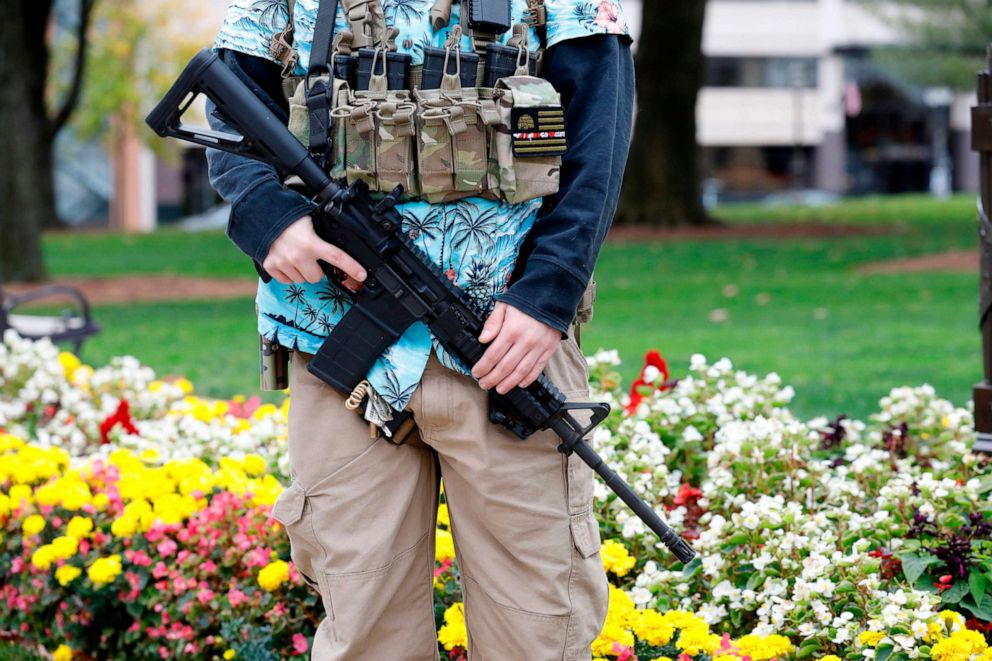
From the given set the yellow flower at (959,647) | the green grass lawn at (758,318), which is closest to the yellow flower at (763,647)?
the yellow flower at (959,647)

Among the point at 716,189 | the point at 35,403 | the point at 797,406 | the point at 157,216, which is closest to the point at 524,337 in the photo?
the point at 35,403

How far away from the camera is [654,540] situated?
150 inches

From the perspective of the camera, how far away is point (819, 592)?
10.8ft

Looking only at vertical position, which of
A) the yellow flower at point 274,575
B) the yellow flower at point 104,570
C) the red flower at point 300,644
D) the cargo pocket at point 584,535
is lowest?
the red flower at point 300,644

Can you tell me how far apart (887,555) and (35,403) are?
13.4 feet

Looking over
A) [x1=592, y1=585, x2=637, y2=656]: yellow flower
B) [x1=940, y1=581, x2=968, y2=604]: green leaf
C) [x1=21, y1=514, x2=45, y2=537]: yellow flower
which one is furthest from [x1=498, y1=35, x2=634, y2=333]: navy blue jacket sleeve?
[x1=21, y1=514, x2=45, y2=537]: yellow flower

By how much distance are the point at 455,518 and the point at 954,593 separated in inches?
55.1

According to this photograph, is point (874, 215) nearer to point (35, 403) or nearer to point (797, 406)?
point (797, 406)

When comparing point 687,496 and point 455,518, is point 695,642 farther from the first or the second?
point 687,496

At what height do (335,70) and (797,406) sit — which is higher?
(335,70)

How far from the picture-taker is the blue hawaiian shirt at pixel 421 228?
255 cm

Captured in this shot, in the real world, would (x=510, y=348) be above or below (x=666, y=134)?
below

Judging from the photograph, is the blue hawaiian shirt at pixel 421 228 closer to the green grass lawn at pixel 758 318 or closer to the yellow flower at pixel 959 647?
the yellow flower at pixel 959 647

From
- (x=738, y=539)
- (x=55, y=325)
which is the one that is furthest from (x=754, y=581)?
(x=55, y=325)
